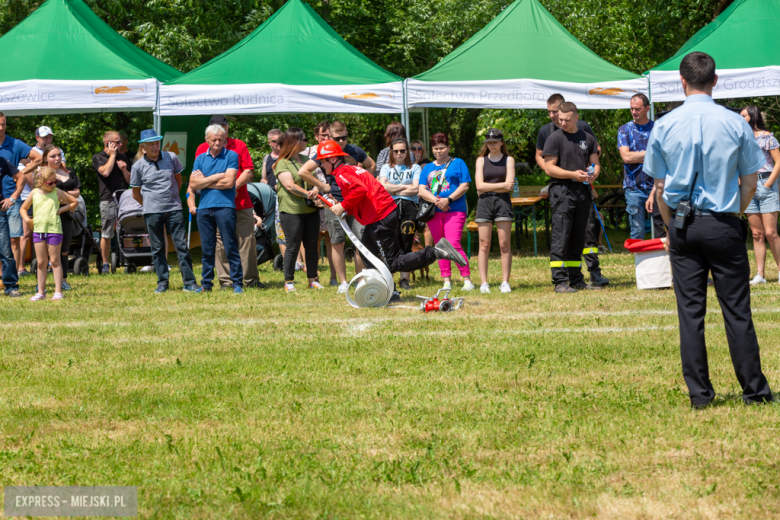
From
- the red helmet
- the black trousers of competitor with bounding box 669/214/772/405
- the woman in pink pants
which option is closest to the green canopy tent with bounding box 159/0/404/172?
the woman in pink pants

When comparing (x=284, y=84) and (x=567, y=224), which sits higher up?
(x=284, y=84)

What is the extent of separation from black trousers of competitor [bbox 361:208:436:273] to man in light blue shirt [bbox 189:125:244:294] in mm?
2136

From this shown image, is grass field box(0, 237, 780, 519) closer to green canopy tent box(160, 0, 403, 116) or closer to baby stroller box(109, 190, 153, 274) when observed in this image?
baby stroller box(109, 190, 153, 274)

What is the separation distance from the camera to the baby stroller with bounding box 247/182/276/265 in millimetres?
12270

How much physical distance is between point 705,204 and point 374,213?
458 cm

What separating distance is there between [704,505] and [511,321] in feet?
14.0

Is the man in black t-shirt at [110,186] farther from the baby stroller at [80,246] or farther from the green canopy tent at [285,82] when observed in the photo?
the green canopy tent at [285,82]

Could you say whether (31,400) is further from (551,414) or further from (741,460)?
(741,460)

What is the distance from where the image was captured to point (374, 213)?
858 cm

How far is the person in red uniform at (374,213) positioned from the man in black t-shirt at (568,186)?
1246 millimetres

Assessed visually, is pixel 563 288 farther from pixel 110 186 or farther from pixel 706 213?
pixel 110 186

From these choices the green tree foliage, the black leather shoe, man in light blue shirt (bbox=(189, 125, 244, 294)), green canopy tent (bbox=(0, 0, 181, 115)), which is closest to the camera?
the black leather shoe

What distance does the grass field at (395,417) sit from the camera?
3.52 meters

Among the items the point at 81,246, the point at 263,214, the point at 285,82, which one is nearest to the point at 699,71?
the point at 263,214
